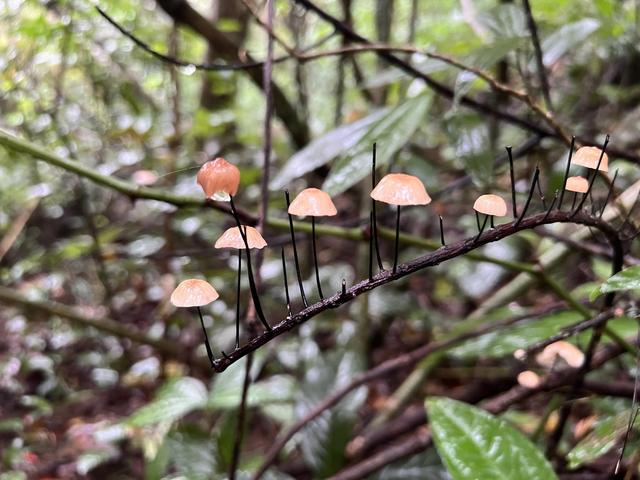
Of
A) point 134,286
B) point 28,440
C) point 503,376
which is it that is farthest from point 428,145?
point 28,440

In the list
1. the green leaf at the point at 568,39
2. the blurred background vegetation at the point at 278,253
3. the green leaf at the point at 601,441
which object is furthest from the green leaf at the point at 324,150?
the green leaf at the point at 601,441

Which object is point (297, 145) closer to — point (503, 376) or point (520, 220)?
point (503, 376)

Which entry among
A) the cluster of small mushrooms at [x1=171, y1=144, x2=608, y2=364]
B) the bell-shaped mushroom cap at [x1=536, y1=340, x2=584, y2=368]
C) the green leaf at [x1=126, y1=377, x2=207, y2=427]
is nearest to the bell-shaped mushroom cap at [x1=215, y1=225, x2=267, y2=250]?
the cluster of small mushrooms at [x1=171, y1=144, x2=608, y2=364]

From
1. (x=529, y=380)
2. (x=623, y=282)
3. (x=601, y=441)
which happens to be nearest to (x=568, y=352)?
(x=529, y=380)

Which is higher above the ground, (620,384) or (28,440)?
(28,440)

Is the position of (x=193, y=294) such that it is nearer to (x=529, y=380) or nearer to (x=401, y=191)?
(x=401, y=191)

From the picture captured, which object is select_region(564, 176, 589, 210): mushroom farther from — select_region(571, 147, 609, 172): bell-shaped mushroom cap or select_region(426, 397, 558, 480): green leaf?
select_region(426, 397, 558, 480): green leaf
